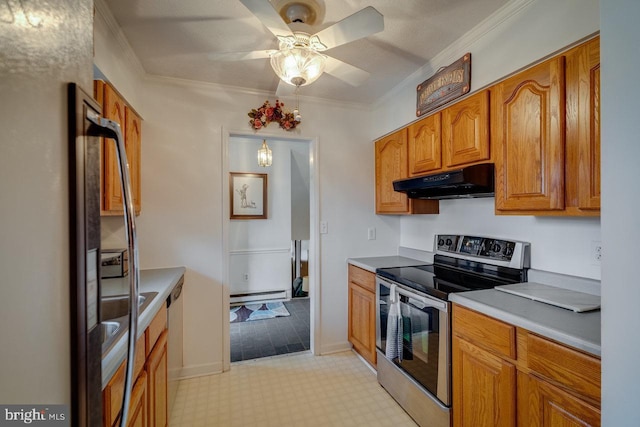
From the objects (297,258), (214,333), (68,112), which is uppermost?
(68,112)

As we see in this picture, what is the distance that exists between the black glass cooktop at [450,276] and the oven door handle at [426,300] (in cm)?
4

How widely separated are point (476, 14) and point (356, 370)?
2.59 meters

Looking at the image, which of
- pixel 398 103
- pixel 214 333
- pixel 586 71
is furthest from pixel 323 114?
pixel 214 333

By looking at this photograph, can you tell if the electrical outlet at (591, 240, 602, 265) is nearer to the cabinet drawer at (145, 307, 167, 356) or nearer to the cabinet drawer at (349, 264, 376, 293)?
the cabinet drawer at (349, 264, 376, 293)

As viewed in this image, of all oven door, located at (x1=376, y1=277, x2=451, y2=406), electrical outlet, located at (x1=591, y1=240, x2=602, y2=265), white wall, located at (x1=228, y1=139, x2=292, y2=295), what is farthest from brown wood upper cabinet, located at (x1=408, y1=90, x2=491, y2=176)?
white wall, located at (x1=228, y1=139, x2=292, y2=295)

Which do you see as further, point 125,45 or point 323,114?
point 323,114

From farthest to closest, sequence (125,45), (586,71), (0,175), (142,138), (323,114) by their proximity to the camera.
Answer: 1. (323,114)
2. (142,138)
3. (125,45)
4. (586,71)
5. (0,175)

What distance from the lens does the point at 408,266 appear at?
2.35m

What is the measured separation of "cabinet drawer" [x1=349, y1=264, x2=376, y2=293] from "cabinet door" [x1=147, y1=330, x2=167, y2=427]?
1.50m

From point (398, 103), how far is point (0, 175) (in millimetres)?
2529

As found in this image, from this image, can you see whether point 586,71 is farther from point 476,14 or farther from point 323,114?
point 323,114

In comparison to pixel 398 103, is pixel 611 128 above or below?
below

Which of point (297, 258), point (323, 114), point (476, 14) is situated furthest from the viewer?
point (297, 258)

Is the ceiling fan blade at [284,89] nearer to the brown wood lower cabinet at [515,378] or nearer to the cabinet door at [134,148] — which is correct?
the cabinet door at [134,148]
